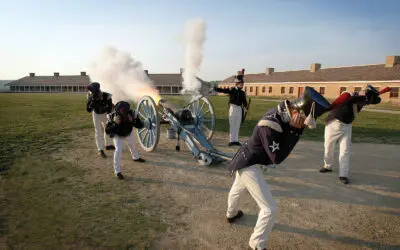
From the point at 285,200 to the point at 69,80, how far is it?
59.2 meters

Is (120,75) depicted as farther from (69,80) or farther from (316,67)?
(69,80)

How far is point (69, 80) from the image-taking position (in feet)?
182

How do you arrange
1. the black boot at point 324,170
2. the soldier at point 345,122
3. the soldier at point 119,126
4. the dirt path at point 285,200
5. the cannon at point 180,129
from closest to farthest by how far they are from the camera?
the dirt path at point 285,200 → the soldier at point 345,122 → the soldier at point 119,126 → the black boot at point 324,170 → the cannon at point 180,129

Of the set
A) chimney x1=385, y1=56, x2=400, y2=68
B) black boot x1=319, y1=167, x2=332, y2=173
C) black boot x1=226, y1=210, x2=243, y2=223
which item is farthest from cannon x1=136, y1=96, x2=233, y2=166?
chimney x1=385, y1=56, x2=400, y2=68

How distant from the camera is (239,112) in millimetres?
7250

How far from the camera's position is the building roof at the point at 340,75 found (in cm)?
2797

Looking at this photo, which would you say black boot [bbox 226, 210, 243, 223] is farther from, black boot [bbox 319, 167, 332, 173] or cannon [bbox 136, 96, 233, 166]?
black boot [bbox 319, 167, 332, 173]

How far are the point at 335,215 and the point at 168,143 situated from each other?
470cm

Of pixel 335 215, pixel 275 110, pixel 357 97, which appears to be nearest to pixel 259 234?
pixel 275 110

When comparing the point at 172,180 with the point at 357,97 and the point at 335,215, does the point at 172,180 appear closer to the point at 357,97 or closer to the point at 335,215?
the point at 335,215

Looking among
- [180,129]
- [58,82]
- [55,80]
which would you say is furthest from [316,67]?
[55,80]

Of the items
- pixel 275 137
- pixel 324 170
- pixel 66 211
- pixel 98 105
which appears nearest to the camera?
pixel 275 137

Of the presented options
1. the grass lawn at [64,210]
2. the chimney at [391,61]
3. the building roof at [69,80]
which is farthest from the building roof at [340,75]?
the grass lawn at [64,210]

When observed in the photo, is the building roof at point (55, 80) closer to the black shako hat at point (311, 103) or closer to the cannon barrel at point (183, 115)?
the cannon barrel at point (183, 115)
